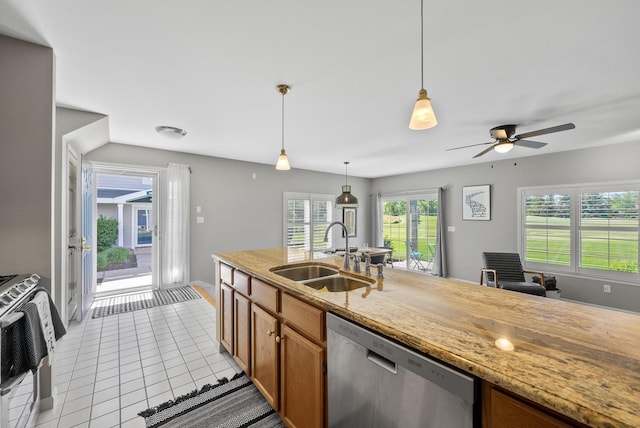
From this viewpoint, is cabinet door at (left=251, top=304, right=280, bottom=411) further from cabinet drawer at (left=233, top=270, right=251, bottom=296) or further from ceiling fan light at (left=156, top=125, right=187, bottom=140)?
ceiling fan light at (left=156, top=125, right=187, bottom=140)

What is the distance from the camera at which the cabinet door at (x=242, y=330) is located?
1.96 metres

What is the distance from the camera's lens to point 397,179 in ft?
22.7

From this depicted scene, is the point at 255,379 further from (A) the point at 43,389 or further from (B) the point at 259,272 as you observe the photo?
(A) the point at 43,389

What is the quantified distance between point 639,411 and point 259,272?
5.30 ft

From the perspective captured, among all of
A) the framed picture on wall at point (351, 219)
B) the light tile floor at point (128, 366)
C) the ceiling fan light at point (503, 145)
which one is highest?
the ceiling fan light at point (503, 145)

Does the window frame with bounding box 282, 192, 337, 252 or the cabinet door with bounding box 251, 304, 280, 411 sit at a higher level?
the window frame with bounding box 282, 192, 337, 252

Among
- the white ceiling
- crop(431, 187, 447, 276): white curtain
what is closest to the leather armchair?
crop(431, 187, 447, 276): white curtain

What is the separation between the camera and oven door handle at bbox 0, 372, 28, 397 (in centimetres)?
119

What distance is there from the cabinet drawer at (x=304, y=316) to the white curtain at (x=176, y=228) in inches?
142

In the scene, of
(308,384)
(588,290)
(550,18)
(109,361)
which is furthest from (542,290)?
(109,361)

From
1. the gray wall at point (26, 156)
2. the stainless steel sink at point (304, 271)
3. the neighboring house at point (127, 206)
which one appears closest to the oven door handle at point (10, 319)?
the gray wall at point (26, 156)

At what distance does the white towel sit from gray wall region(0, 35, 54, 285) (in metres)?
0.30

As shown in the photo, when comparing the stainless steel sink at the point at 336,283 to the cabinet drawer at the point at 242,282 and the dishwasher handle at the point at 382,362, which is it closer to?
the cabinet drawer at the point at 242,282

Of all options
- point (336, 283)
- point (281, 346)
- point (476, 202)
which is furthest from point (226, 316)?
point (476, 202)
